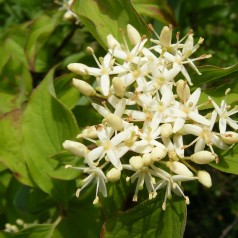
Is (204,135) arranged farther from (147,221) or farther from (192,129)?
(147,221)

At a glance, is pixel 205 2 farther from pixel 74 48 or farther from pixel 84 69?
pixel 84 69

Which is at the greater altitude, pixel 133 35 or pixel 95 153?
pixel 133 35

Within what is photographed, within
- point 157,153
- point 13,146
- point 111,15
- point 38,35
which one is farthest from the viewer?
point 38,35

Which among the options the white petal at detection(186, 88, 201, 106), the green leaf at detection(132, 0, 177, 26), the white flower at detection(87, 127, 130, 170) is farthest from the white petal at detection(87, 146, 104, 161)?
the green leaf at detection(132, 0, 177, 26)

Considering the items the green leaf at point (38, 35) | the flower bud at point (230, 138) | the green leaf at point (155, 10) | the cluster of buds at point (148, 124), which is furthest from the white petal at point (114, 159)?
the green leaf at point (38, 35)

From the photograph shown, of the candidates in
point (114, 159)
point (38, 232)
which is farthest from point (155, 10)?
point (38, 232)

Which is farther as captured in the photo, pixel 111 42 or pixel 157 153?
pixel 111 42

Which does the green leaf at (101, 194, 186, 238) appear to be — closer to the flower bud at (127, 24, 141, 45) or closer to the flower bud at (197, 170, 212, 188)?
the flower bud at (197, 170, 212, 188)
